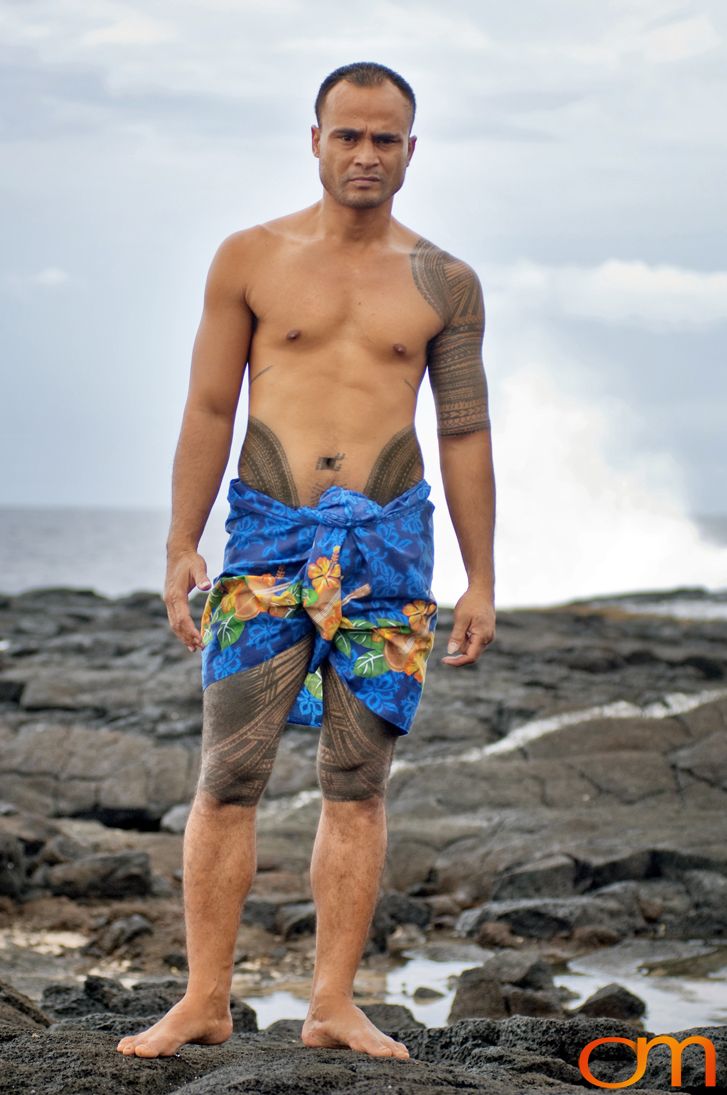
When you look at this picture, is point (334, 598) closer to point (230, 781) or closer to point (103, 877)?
point (230, 781)

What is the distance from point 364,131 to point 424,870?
6.28 m

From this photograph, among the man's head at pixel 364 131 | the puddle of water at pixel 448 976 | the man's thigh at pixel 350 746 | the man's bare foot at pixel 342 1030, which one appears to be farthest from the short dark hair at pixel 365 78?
the puddle of water at pixel 448 976

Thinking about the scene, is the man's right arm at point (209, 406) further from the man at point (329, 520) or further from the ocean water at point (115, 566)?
the ocean water at point (115, 566)

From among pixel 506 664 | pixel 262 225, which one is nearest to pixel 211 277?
pixel 262 225

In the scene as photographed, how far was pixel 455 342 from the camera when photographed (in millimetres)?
4230

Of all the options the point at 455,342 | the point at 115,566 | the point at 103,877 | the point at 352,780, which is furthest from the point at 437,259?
the point at 115,566

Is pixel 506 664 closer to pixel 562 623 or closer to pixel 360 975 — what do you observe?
pixel 562 623

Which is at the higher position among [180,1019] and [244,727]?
[244,727]

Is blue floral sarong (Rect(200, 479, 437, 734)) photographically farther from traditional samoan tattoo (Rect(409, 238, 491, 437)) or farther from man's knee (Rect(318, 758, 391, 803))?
traditional samoan tattoo (Rect(409, 238, 491, 437))

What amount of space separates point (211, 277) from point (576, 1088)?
229 cm

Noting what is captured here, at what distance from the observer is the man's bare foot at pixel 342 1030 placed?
3867mm

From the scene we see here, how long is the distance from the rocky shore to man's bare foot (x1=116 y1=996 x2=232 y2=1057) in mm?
49

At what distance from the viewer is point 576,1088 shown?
363 centimetres

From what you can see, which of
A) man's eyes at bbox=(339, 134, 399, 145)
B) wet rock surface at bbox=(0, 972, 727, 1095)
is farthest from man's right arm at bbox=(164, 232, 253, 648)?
wet rock surface at bbox=(0, 972, 727, 1095)
